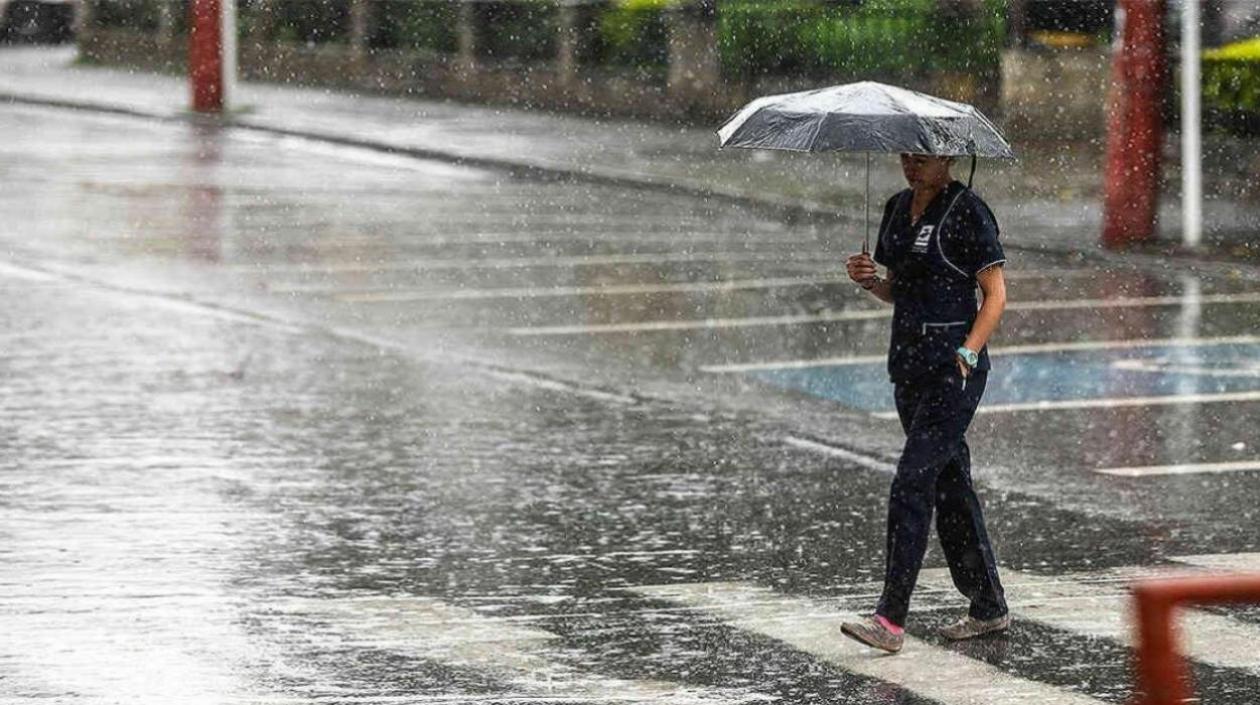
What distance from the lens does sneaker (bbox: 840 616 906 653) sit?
821 centimetres

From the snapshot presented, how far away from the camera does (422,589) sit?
9164 mm

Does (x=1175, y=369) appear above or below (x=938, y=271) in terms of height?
below

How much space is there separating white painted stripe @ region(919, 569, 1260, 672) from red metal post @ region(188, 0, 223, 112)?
25182mm

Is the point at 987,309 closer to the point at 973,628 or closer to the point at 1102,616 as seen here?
the point at 973,628

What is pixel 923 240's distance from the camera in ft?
28.0

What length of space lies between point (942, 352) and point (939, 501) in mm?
521

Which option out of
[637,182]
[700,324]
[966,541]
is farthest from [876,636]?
[637,182]

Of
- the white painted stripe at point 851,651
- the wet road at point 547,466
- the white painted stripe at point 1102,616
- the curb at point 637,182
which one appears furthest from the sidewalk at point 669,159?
Answer: the white painted stripe at point 851,651

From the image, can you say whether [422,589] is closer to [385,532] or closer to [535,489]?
[385,532]

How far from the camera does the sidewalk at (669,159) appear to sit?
22.5 m

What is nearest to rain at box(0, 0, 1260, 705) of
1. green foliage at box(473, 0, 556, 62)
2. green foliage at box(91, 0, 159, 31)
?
green foliage at box(473, 0, 556, 62)

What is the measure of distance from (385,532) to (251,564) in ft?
2.51

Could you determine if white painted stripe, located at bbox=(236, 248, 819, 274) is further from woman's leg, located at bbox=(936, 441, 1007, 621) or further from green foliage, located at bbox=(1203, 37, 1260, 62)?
woman's leg, located at bbox=(936, 441, 1007, 621)

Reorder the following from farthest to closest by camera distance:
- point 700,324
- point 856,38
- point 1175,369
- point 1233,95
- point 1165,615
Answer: point 856,38
point 1233,95
point 700,324
point 1175,369
point 1165,615
